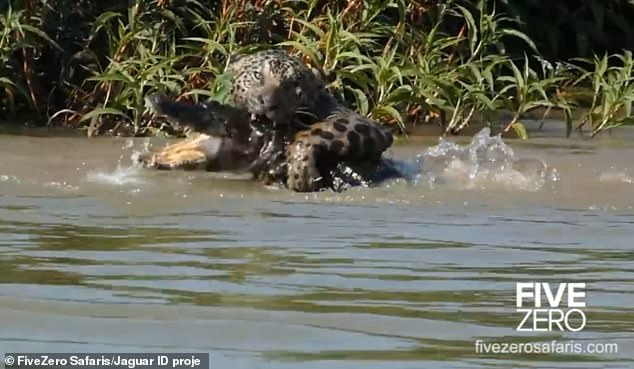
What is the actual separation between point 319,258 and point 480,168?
7.13 feet

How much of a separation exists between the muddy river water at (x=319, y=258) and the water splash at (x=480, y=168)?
0.01 meters

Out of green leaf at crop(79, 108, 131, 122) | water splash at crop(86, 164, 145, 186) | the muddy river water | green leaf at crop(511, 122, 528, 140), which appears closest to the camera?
the muddy river water

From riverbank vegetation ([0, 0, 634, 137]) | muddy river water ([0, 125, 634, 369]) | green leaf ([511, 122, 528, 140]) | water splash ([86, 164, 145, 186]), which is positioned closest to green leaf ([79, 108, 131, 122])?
riverbank vegetation ([0, 0, 634, 137])

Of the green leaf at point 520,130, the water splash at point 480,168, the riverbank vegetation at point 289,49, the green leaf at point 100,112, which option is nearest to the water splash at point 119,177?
the riverbank vegetation at point 289,49

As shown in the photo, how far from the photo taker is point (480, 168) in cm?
711

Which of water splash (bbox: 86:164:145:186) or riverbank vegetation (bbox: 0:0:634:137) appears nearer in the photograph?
water splash (bbox: 86:164:145:186)

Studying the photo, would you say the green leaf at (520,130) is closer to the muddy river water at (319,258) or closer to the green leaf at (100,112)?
the muddy river water at (319,258)

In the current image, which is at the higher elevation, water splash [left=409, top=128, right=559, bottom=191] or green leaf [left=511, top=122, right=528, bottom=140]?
water splash [left=409, top=128, right=559, bottom=191]

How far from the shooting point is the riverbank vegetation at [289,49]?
8.28 m

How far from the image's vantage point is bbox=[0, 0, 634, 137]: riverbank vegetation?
8.28m

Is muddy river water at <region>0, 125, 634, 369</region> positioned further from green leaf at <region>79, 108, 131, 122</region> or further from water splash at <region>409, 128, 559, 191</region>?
green leaf at <region>79, 108, 131, 122</region>

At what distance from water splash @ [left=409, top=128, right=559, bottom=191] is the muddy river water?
0.01 meters

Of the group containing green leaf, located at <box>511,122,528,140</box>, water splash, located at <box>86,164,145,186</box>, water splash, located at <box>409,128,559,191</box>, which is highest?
water splash, located at <box>409,128,559,191</box>

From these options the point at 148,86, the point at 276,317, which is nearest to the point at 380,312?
the point at 276,317
